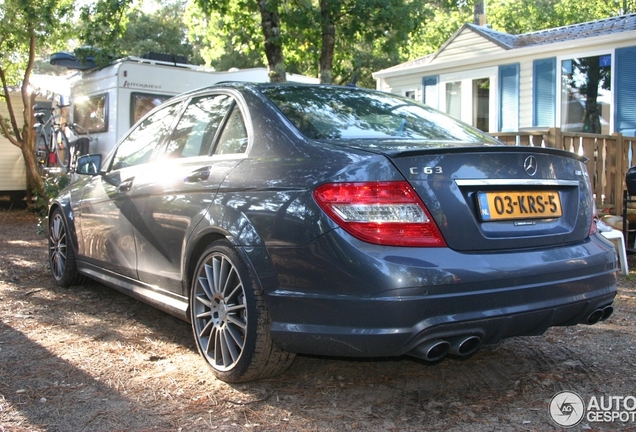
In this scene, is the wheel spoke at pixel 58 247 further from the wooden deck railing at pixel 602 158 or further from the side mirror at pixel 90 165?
the wooden deck railing at pixel 602 158

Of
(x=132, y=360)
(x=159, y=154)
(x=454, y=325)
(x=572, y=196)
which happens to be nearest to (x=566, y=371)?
(x=572, y=196)

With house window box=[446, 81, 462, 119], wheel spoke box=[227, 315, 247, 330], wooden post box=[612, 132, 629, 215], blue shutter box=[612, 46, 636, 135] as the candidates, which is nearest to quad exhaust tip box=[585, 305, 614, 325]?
wheel spoke box=[227, 315, 247, 330]

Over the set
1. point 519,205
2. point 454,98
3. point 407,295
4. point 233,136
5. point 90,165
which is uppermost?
point 454,98

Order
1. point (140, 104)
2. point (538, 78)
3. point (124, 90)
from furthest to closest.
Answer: point (538, 78) < point (140, 104) < point (124, 90)

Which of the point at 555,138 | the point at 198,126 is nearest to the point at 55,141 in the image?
the point at 555,138

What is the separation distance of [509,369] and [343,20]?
27.4ft

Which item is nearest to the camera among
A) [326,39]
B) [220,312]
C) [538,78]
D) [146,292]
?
[220,312]

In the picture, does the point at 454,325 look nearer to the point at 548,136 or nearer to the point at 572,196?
the point at 572,196

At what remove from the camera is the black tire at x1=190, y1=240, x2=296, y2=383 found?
3135 millimetres

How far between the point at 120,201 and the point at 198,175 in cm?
111

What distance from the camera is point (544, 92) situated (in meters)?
14.6

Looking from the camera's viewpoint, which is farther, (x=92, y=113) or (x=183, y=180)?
(x=92, y=113)

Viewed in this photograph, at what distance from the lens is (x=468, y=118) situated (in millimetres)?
16500

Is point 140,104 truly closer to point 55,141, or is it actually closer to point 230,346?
point 55,141
